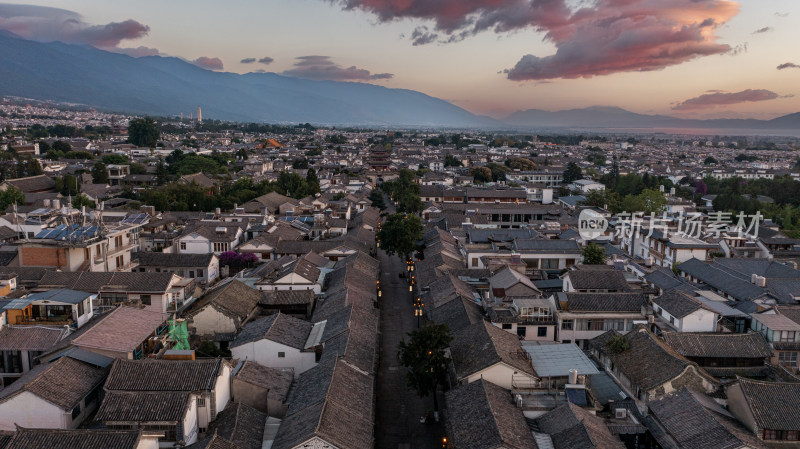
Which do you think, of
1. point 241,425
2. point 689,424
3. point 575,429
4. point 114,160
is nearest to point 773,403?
point 689,424

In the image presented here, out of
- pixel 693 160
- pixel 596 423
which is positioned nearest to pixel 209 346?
pixel 596 423

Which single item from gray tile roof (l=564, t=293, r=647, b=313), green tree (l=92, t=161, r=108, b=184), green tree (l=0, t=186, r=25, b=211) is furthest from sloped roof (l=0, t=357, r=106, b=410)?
green tree (l=92, t=161, r=108, b=184)

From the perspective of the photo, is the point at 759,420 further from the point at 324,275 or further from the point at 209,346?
the point at 324,275

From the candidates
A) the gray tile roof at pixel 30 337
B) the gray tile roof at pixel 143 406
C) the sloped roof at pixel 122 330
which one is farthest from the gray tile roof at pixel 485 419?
the gray tile roof at pixel 30 337

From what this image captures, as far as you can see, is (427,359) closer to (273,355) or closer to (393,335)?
(273,355)

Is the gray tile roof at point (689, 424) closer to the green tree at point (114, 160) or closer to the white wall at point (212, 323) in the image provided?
the white wall at point (212, 323)

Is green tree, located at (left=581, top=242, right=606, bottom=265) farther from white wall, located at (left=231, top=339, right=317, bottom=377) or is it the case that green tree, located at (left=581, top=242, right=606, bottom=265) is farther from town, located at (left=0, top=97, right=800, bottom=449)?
white wall, located at (left=231, top=339, right=317, bottom=377)
